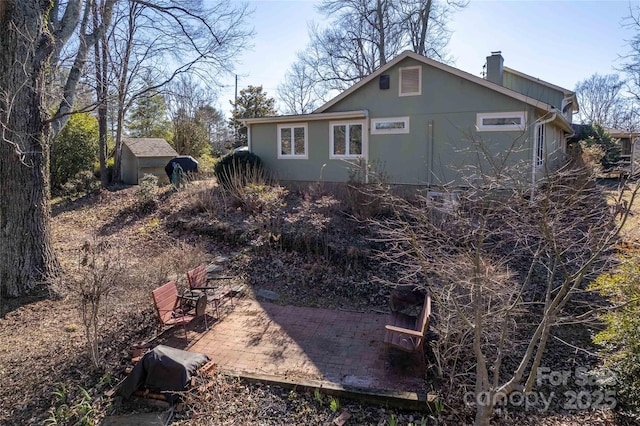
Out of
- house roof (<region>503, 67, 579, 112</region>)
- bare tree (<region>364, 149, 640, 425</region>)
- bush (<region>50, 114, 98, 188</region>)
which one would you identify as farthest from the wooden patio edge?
house roof (<region>503, 67, 579, 112</region>)

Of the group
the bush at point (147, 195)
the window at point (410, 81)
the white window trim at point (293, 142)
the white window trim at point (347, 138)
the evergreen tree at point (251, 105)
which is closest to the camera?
the bush at point (147, 195)

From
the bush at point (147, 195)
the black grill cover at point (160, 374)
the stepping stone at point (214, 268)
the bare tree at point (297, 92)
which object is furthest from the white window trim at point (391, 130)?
the bare tree at point (297, 92)

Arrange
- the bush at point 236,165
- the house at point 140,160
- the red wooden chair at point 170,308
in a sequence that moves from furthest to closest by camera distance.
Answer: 1. the house at point 140,160
2. the bush at point 236,165
3. the red wooden chair at point 170,308

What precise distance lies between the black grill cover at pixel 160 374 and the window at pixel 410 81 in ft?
37.0

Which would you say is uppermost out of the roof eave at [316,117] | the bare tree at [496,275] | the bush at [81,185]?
the roof eave at [316,117]

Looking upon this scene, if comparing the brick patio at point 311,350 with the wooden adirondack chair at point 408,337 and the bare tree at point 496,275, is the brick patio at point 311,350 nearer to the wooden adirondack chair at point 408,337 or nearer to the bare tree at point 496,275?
the wooden adirondack chair at point 408,337

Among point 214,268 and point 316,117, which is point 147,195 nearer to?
point 214,268

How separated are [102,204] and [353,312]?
447 inches

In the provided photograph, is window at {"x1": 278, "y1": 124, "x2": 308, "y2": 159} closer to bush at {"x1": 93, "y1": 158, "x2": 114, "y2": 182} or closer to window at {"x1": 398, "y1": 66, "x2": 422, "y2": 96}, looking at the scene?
window at {"x1": 398, "y1": 66, "x2": 422, "y2": 96}

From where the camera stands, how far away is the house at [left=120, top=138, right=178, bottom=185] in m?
16.7

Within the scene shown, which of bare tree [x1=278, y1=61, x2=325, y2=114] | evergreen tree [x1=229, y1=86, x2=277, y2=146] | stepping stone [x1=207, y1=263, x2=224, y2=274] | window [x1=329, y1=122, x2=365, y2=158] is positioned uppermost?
bare tree [x1=278, y1=61, x2=325, y2=114]

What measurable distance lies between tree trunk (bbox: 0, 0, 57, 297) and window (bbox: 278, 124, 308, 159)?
9093mm

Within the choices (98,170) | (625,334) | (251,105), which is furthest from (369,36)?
(625,334)

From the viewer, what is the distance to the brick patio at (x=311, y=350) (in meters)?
3.98
